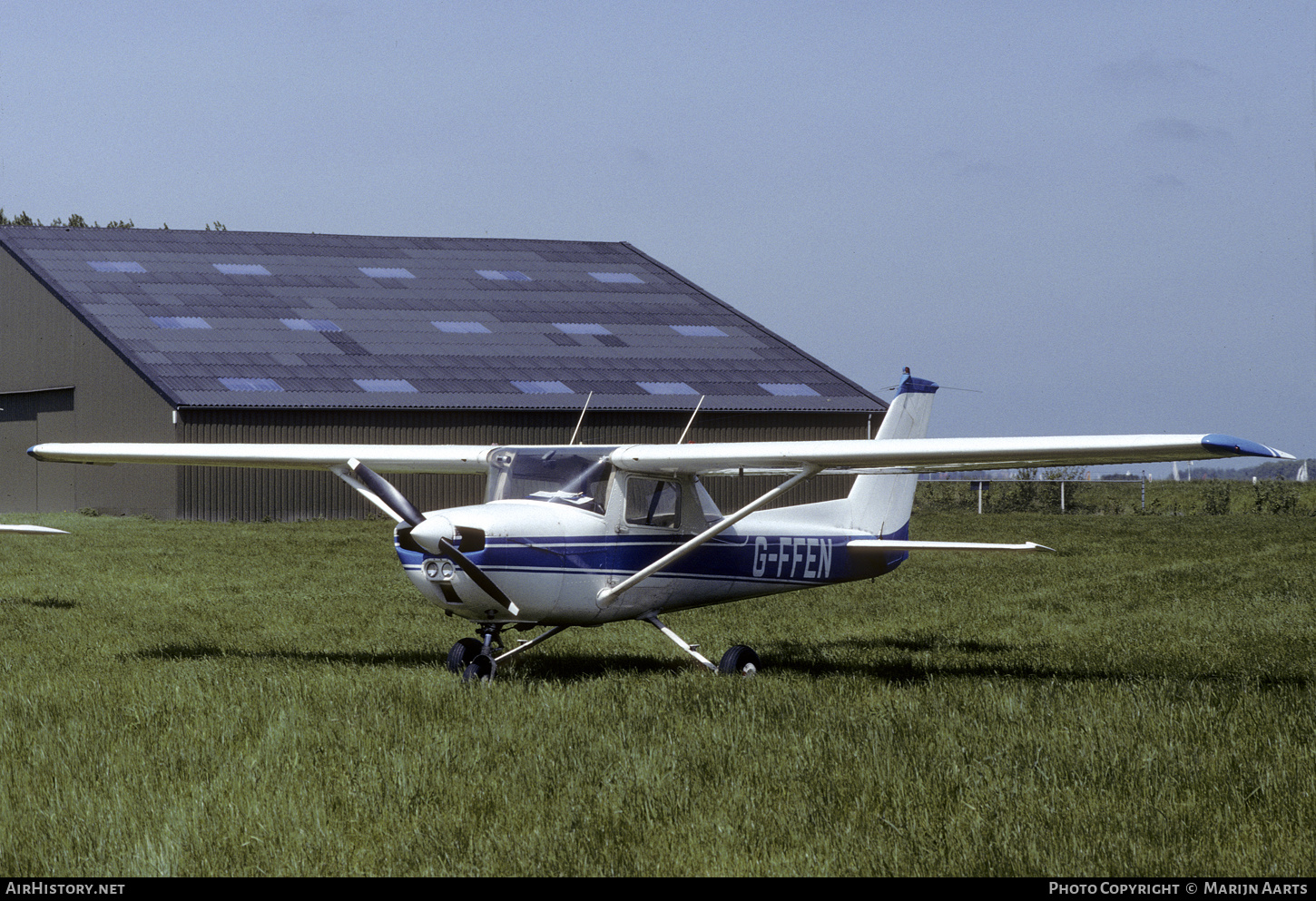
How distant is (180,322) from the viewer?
1383 inches

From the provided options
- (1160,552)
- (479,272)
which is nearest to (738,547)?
(1160,552)

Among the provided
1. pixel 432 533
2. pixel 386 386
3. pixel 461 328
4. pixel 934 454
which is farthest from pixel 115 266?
pixel 934 454

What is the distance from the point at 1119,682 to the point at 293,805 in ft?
20.1

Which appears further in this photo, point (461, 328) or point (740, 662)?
point (461, 328)

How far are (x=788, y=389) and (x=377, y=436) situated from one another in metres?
11.1

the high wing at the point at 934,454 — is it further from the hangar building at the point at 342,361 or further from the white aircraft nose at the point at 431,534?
the hangar building at the point at 342,361

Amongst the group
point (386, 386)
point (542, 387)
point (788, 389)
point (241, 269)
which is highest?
point (241, 269)

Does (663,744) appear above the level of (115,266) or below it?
below

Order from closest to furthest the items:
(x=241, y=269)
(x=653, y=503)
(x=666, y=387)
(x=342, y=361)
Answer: (x=653, y=503)
(x=342, y=361)
(x=666, y=387)
(x=241, y=269)

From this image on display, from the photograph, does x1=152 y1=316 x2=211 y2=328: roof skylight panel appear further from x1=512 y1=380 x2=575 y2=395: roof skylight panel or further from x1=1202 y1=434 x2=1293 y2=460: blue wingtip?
x1=1202 y1=434 x2=1293 y2=460: blue wingtip

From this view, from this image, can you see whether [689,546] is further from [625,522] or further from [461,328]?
[461,328]

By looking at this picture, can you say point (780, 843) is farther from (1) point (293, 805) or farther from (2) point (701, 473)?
(2) point (701, 473)

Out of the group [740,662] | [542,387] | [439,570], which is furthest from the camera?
[542,387]

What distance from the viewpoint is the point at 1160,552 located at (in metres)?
23.8
